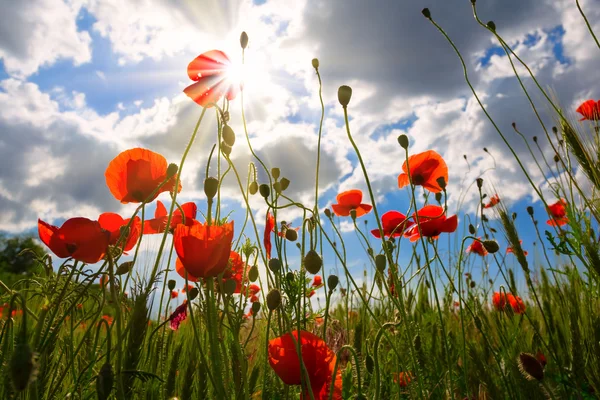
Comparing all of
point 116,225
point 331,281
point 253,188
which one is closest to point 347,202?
point 331,281

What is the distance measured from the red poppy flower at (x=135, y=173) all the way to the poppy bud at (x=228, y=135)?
37 centimetres

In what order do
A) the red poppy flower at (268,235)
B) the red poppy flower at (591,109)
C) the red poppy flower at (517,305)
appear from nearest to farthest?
the red poppy flower at (268,235) < the red poppy flower at (517,305) < the red poppy flower at (591,109)

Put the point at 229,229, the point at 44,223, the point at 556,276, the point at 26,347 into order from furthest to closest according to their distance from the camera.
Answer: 1. the point at 556,276
2. the point at 44,223
3. the point at 229,229
4. the point at 26,347

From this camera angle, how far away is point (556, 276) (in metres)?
2.22

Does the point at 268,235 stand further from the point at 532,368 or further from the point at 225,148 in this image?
the point at 532,368

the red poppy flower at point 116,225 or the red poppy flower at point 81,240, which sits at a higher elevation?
the red poppy flower at point 116,225

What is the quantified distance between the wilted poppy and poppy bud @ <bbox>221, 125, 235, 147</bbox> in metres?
0.40

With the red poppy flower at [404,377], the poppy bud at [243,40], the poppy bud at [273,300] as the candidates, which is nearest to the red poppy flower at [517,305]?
the red poppy flower at [404,377]

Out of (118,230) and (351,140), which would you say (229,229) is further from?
(118,230)

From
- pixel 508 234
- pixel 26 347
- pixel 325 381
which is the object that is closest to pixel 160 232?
pixel 325 381

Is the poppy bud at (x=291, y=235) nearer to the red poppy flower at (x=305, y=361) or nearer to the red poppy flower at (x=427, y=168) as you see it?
the red poppy flower at (x=305, y=361)

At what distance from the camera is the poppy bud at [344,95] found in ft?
4.13

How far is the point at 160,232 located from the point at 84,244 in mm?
409

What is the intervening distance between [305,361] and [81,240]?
725 millimetres
